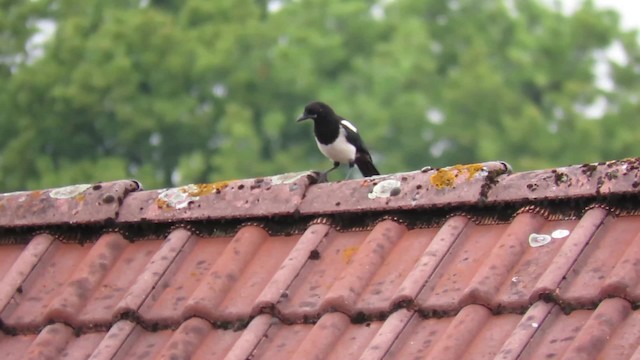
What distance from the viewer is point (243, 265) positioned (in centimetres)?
459

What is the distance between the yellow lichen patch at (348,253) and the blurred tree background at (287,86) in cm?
2771

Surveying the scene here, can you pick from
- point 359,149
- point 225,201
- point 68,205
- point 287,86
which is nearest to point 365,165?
point 359,149

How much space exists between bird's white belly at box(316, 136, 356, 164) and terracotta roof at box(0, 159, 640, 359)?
4.61 metres

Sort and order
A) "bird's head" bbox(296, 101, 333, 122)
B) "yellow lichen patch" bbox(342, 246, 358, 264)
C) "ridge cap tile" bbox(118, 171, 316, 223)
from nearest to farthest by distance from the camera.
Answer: "yellow lichen patch" bbox(342, 246, 358, 264)
"ridge cap tile" bbox(118, 171, 316, 223)
"bird's head" bbox(296, 101, 333, 122)

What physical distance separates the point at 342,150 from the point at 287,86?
29.9 meters

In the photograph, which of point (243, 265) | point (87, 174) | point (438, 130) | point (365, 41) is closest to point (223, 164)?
point (87, 174)

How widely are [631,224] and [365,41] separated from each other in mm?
41089

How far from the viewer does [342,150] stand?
9641 mm

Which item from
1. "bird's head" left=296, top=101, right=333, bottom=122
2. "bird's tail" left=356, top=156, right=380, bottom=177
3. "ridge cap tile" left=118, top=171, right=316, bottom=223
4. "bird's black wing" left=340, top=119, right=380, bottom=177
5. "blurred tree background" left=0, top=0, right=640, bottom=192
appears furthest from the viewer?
"blurred tree background" left=0, top=0, right=640, bottom=192

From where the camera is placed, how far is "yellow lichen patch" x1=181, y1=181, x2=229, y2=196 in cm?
488

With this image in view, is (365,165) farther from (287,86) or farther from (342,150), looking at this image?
(287,86)

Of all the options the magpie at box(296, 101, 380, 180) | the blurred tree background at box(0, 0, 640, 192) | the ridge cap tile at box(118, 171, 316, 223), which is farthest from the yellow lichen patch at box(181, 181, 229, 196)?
the blurred tree background at box(0, 0, 640, 192)

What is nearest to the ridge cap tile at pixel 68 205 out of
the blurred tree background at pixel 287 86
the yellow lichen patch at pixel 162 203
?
the yellow lichen patch at pixel 162 203

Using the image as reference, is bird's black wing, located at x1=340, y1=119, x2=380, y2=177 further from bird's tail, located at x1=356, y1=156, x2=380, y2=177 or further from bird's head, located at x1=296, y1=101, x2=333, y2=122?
bird's head, located at x1=296, y1=101, x2=333, y2=122
